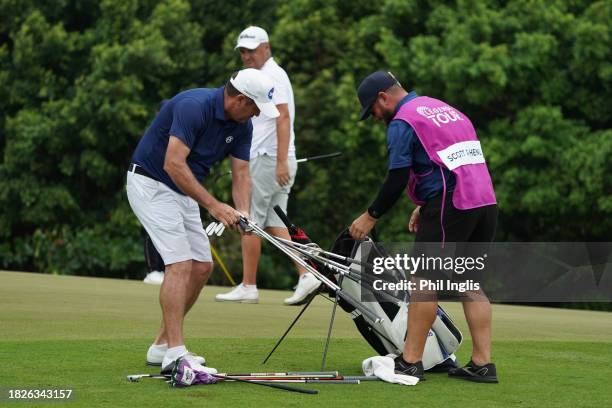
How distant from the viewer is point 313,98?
101 ft

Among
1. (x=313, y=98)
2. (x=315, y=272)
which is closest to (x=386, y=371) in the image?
(x=315, y=272)

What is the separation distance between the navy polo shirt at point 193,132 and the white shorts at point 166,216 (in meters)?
0.07

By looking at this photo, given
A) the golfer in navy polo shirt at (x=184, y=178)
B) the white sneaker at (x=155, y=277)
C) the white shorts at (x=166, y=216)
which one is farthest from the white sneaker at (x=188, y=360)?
the white sneaker at (x=155, y=277)

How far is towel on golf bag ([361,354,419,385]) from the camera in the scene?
6.93 m

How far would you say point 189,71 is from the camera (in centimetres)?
3356

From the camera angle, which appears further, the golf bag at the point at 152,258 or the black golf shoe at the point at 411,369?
the golf bag at the point at 152,258

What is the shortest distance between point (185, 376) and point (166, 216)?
4.00 ft

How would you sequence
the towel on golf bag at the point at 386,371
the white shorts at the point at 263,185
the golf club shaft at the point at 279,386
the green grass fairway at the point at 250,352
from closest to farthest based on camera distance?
1. the green grass fairway at the point at 250,352
2. the golf club shaft at the point at 279,386
3. the towel on golf bag at the point at 386,371
4. the white shorts at the point at 263,185

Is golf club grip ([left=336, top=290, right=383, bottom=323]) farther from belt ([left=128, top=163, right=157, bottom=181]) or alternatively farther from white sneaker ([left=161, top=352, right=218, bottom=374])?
belt ([left=128, top=163, right=157, bottom=181])

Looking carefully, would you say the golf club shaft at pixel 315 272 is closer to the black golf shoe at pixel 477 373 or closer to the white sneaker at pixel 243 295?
the black golf shoe at pixel 477 373

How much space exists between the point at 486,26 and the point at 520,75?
1482mm

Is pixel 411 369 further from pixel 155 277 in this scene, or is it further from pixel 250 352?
pixel 155 277

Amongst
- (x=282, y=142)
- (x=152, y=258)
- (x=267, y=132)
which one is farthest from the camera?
(x=152, y=258)

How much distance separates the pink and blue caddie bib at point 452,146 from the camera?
7.03 meters
